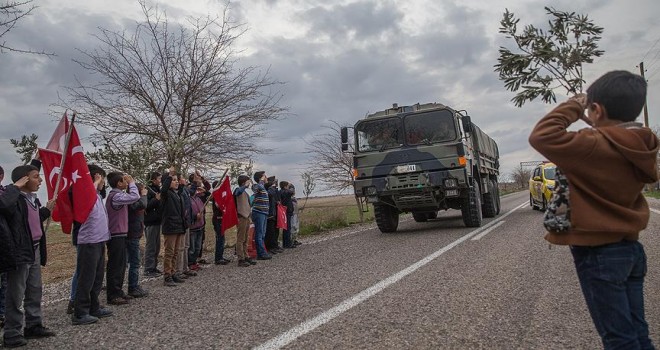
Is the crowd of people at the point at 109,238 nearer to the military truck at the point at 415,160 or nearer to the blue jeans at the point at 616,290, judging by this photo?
the military truck at the point at 415,160

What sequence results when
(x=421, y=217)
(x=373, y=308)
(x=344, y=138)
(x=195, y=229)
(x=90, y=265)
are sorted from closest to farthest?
(x=373, y=308), (x=90, y=265), (x=195, y=229), (x=344, y=138), (x=421, y=217)

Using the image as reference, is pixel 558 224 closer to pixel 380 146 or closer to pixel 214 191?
pixel 214 191

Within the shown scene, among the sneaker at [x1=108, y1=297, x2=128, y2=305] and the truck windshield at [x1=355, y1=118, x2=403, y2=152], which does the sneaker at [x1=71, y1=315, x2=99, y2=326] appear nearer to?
the sneaker at [x1=108, y1=297, x2=128, y2=305]

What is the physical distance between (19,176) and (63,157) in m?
0.59

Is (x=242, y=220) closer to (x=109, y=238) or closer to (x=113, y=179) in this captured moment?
(x=113, y=179)

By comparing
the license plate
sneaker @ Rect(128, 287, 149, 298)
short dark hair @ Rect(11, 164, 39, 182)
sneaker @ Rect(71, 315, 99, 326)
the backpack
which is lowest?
sneaker @ Rect(71, 315, 99, 326)

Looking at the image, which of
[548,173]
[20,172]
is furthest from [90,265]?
[548,173]

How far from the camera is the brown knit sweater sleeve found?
1.93 metres

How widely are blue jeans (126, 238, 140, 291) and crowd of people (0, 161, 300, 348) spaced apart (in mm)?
13

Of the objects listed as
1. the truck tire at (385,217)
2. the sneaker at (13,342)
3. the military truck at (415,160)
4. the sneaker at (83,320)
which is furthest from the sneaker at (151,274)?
the truck tire at (385,217)

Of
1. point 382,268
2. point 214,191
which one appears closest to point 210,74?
point 214,191

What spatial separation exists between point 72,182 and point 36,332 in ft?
5.10

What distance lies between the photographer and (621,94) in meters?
1.98

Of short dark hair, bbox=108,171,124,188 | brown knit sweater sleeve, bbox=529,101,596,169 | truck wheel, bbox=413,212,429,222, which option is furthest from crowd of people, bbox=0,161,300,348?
truck wheel, bbox=413,212,429,222
